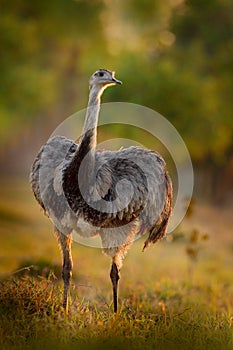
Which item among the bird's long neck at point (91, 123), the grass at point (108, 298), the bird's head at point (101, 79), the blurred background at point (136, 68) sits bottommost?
the grass at point (108, 298)

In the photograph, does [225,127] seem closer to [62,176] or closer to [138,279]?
[138,279]

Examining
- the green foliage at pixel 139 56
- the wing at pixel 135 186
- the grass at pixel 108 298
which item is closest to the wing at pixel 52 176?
the wing at pixel 135 186

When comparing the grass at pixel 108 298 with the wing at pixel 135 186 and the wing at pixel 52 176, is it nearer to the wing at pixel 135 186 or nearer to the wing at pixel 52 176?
the wing at pixel 52 176

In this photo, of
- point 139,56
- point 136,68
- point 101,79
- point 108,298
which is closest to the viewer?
point 101,79

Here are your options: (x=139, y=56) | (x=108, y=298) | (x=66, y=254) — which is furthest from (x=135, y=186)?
(x=139, y=56)

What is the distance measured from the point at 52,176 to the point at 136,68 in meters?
13.0

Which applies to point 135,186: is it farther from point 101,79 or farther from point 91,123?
point 101,79

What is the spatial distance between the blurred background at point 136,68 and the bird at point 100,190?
25.6 ft

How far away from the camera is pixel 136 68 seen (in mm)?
19156

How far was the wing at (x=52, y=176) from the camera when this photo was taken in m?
6.31

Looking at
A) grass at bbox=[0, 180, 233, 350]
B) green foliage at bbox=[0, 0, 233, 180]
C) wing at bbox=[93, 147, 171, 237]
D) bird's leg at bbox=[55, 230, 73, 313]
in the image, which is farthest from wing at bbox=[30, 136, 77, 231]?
green foliage at bbox=[0, 0, 233, 180]

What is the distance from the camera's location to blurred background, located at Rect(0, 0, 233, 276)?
736 inches

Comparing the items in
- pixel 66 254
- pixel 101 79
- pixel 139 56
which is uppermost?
pixel 139 56

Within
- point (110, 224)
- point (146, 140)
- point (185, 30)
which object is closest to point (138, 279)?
point (110, 224)
